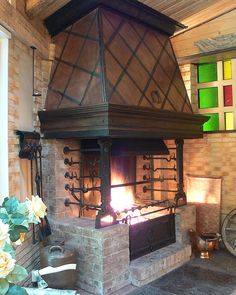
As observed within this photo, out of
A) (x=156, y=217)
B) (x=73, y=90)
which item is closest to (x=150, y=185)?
(x=156, y=217)

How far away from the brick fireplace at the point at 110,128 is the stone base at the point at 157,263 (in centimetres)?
1

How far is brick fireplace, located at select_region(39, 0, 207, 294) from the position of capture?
3125 mm

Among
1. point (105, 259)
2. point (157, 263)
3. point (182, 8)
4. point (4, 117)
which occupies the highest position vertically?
point (182, 8)

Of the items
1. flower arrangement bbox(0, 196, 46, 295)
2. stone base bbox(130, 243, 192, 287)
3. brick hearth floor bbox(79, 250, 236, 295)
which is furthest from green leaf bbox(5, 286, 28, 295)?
stone base bbox(130, 243, 192, 287)

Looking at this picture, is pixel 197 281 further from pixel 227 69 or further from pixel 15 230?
pixel 227 69

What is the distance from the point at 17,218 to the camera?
1.54m

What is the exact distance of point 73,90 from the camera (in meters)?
3.38

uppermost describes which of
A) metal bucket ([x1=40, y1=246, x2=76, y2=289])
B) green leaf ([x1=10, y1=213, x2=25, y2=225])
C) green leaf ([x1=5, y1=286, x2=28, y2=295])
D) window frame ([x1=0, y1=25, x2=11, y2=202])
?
window frame ([x1=0, y1=25, x2=11, y2=202])

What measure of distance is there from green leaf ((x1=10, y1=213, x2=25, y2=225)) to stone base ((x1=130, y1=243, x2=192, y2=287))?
2.03 meters

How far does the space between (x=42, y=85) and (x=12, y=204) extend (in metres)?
2.25

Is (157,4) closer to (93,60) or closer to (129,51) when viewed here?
(129,51)

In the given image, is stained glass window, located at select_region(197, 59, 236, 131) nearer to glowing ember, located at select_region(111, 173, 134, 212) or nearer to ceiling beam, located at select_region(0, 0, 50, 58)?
glowing ember, located at select_region(111, 173, 134, 212)

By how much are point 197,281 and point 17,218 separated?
2.42 m

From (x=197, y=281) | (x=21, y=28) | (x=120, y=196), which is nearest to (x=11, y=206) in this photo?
(x=21, y=28)
